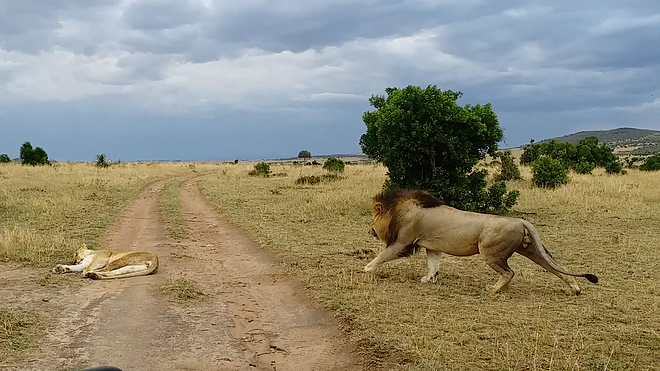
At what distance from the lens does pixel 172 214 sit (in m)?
15.9

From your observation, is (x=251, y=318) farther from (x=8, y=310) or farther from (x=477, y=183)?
(x=477, y=183)

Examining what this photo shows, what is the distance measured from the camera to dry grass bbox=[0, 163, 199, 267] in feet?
32.0

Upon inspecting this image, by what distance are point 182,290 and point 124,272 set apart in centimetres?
142

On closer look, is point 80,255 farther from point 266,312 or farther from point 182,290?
point 266,312

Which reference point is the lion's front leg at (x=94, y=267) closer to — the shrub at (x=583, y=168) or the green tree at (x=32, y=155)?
the shrub at (x=583, y=168)

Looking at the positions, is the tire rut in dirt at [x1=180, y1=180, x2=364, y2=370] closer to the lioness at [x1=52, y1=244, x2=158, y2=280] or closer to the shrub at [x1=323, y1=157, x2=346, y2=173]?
the lioness at [x1=52, y1=244, x2=158, y2=280]

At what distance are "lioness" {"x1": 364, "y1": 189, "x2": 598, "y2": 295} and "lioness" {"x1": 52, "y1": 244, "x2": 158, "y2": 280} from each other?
3.29m

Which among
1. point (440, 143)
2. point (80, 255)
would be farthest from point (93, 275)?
point (440, 143)

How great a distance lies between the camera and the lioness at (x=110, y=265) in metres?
→ 8.54

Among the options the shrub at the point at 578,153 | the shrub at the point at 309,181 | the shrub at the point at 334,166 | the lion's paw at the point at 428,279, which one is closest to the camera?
the lion's paw at the point at 428,279

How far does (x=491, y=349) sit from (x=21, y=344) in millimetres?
4445

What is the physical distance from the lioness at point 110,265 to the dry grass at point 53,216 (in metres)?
0.69

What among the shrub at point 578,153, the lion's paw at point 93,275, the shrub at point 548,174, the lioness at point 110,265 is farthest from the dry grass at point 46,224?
the shrub at point 578,153

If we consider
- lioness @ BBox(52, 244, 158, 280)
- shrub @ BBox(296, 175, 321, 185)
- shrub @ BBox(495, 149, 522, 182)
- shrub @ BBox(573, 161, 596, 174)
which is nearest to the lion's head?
lioness @ BBox(52, 244, 158, 280)
